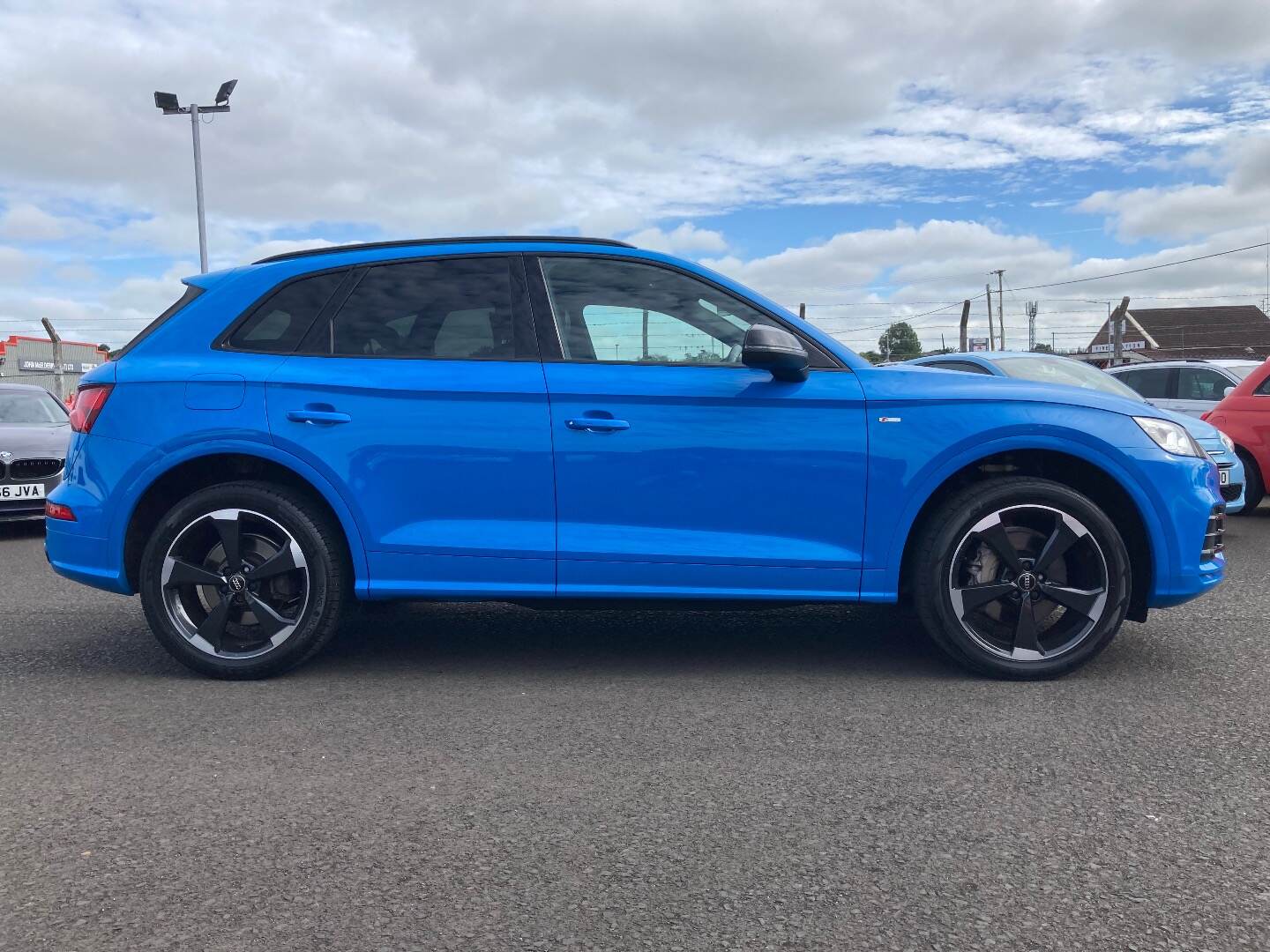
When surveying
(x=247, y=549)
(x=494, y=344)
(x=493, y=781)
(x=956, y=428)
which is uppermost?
(x=494, y=344)

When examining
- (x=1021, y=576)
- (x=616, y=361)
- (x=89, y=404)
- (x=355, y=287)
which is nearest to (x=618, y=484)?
(x=616, y=361)

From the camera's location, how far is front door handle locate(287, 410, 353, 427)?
4.00 metres

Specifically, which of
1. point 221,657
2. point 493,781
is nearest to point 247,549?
point 221,657

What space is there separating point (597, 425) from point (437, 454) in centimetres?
61

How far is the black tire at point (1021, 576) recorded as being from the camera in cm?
397

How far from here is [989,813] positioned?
9.01 feet

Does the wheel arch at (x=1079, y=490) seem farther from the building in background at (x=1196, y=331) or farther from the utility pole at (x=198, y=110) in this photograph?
the building in background at (x=1196, y=331)

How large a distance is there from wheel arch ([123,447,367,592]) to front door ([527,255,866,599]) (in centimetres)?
83

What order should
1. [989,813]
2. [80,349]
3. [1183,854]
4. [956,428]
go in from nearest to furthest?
[1183,854], [989,813], [956,428], [80,349]

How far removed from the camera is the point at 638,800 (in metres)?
2.86

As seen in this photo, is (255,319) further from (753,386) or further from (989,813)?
(989,813)

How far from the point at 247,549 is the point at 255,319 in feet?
3.00

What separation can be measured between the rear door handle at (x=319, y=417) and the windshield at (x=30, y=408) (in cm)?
720

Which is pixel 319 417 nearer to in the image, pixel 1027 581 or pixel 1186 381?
pixel 1027 581
